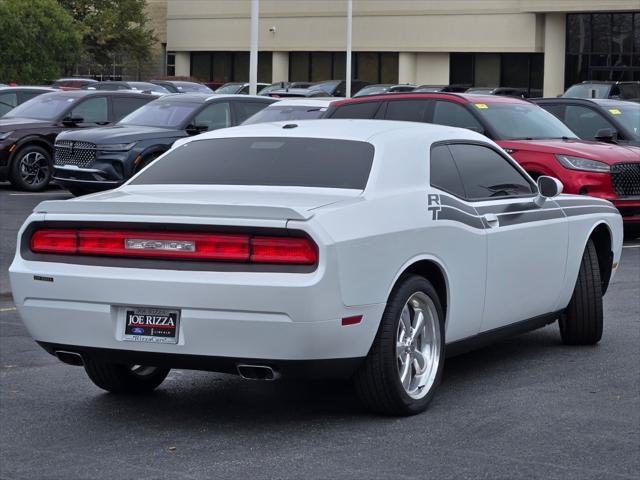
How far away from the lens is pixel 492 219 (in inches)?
312

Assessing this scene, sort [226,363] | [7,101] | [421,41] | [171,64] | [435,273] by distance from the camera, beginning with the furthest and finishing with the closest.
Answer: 1. [171,64]
2. [421,41]
3. [7,101]
4. [435,273]
5. [226,363]

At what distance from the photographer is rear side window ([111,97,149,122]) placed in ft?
75.8

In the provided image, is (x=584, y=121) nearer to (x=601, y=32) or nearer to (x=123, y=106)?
(x=123, y=106)

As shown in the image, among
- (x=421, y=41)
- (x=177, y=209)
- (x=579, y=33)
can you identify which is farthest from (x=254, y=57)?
(x=421, y=41)

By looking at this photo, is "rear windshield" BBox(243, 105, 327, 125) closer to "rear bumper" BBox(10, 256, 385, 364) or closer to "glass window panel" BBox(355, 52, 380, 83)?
"rear bumper" BBox(10, 256, 385, 364)

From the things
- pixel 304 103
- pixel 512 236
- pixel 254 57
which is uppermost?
pixel 254 57

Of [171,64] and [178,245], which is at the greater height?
[171,64]

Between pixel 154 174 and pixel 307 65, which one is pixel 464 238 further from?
pixel 307 65

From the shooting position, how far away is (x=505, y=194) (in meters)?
8.38

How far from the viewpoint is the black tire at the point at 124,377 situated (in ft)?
24.6

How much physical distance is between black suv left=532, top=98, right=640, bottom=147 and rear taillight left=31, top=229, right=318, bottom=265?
500 inches

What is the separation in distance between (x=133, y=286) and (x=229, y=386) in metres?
1.62

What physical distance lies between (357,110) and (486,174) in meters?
8.15

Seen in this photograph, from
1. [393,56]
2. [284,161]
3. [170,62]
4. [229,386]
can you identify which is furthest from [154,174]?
[170,62]
